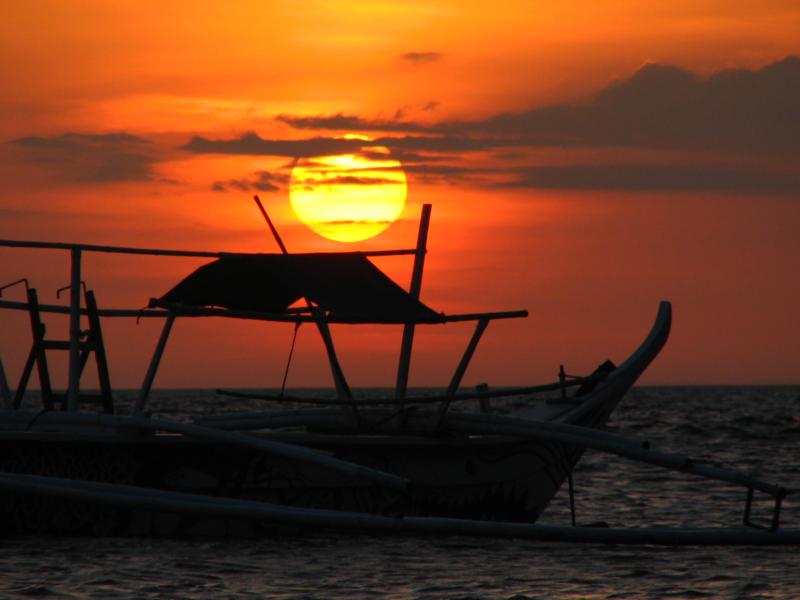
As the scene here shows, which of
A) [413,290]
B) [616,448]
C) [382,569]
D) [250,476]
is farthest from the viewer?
[413,290]

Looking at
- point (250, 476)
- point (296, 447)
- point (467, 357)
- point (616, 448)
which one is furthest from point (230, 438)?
point (616, 448)

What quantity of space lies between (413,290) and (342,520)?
348 cm

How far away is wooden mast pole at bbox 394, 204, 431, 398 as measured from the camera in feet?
56.6

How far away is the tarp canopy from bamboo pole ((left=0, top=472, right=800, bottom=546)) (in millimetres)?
2488

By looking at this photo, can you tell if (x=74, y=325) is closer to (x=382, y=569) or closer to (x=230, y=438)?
(x=230, y=438)

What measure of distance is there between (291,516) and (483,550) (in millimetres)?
2644

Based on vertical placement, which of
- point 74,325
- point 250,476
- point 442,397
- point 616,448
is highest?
A: point 74,325

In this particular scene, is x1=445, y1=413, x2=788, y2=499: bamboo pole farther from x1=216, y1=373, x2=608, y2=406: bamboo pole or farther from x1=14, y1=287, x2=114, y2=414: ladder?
Answer: x1=14, y1=287, x2=114, y2=414: ladder

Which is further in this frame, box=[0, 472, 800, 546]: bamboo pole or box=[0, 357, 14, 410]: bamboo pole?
box=[0, 357, 14, 410]: bamboo pole

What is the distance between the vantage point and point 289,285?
55.4ft

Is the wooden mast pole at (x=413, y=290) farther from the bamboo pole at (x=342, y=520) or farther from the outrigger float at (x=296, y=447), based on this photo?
the bamboo pole at (x=342, y=520)

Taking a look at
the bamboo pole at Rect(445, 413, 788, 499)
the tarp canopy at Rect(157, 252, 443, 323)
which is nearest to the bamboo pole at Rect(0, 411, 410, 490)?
the bamboo pole at Rect(445, 413, 788, 499)

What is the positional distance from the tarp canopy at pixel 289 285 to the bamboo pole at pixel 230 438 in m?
1.75

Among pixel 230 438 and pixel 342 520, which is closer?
pixel 342 520
